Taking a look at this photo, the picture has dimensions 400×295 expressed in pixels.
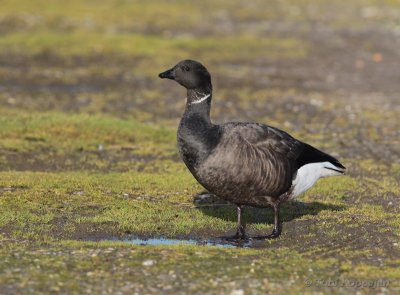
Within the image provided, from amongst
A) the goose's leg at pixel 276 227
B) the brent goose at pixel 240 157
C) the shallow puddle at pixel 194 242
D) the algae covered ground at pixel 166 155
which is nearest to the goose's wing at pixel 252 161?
the brent goose at pixel 240 157

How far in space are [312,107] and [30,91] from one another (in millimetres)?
11054

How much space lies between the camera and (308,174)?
14.3m

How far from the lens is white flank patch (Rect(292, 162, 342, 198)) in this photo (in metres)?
14.2

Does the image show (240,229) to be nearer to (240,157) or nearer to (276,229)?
(276,229)

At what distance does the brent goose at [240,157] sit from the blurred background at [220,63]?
25.6 feet

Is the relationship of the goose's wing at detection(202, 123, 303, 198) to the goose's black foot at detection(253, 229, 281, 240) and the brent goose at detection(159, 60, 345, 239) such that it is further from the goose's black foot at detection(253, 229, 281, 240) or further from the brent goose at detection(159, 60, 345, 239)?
the goose's black foot at detection(253, 229, 281, 240)

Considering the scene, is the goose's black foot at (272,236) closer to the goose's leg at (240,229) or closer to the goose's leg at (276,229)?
the goose's leg at (276,229)

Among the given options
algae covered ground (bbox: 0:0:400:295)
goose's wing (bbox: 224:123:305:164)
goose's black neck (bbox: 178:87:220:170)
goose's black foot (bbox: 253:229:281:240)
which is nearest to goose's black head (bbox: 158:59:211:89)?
goose's black neck (bbox: 178:87:220:170)

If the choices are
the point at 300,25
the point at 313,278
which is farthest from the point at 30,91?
the point at 300,25

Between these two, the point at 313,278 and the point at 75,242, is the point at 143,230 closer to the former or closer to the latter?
the point at 75,242

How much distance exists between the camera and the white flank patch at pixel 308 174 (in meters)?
14.2

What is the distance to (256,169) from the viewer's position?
13.5 meters

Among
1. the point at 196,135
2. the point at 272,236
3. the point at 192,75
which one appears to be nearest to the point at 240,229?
the point at 272,236

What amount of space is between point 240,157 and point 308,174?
5.38 feet
